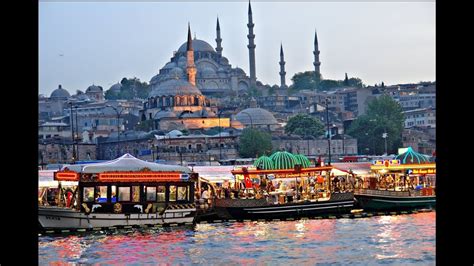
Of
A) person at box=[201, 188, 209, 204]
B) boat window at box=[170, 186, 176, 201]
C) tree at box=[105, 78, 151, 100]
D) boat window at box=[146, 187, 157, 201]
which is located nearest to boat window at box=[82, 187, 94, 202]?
boat window at box=[146, 187, 157, 201]

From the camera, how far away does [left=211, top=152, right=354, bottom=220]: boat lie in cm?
2202

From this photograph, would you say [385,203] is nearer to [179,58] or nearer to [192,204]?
[192,204]

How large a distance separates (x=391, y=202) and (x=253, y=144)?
145 ft

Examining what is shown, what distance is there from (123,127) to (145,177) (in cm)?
7593

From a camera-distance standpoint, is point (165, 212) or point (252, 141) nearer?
point (165, 212)

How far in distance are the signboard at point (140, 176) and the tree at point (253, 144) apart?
4830cm

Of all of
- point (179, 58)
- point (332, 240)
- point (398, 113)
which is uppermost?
point (179, 58)

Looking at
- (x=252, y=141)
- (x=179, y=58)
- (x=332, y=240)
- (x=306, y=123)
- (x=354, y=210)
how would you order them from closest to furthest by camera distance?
(x=332, y=240), (x=354, y=210), (x=252, y=141), (x=306, y=123), (x=179, y=58)

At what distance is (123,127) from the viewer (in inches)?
3740

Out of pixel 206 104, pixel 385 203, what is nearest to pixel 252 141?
pixel 206 104

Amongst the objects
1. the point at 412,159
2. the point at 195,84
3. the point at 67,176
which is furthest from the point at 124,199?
the point at 195,84

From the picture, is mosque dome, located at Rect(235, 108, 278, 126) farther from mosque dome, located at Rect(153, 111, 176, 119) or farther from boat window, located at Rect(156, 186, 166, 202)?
boat window, located at Rect(156, 186, 166, 202)

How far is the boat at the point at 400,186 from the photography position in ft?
84.3

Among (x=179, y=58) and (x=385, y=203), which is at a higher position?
(x=179, y=58)
